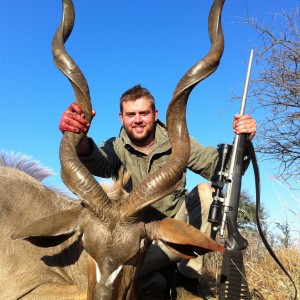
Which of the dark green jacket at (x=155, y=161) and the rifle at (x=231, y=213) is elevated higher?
the dark green jacket at (x=155, y=161)

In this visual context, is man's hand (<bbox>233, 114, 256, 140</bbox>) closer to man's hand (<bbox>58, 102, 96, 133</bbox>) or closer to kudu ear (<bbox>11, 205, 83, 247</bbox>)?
man's hand (<bbox>58, 102, 96, 133</bbox>)

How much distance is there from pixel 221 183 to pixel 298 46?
5.20 m

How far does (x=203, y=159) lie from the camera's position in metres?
5.30

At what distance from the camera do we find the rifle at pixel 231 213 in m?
3.83

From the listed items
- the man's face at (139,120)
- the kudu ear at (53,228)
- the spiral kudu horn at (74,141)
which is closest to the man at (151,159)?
the man's face at (139,120)

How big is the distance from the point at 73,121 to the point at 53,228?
880 mm

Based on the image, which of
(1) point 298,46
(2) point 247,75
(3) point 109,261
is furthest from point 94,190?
(1) point 298,46

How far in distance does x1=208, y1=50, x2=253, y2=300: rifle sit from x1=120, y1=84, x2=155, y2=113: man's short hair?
112cm

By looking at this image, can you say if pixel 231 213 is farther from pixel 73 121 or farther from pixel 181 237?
pixel 73 121

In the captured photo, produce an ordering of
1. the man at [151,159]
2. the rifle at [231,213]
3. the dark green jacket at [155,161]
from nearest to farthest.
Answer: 1. the rifle at [231,213]
2. the man at [151,159]
3. the dark green jacket at [155,161]

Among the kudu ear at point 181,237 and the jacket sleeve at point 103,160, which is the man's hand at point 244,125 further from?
the jacket sleeve at point 103,160

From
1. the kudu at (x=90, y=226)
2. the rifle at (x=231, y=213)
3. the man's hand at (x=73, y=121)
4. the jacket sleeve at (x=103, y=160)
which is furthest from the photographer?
the jacket sleeve at (x=103, y=160)

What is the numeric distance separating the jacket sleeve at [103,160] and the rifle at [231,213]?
47.7 inches

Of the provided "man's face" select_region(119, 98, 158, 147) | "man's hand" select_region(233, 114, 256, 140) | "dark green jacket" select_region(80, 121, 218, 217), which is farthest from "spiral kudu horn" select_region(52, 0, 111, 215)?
"man's hand" select_region(233, 114, 256, 140)
